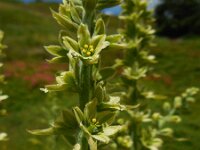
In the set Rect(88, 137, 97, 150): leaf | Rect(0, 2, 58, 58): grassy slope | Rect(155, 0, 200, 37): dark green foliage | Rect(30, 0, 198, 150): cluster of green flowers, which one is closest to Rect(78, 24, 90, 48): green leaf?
Rect(30, 0, 198, 150): cluster of green flowers

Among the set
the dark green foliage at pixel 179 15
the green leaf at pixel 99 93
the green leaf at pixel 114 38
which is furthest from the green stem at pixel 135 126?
the dark green foliage at pixel 179 15

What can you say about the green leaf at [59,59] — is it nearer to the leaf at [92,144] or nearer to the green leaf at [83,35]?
the green leaf at [83,35]

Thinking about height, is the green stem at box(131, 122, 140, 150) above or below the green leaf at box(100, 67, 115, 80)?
below

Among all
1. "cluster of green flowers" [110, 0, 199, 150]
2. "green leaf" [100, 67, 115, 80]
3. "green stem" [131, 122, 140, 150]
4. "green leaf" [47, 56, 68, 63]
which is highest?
"green leaf" [47, 56, 68, 63]

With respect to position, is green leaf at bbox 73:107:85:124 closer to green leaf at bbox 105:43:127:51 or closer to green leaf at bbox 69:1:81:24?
green leaf at bbox 105:43:127:51

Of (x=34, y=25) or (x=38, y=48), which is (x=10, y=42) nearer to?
(x=38, y=48)

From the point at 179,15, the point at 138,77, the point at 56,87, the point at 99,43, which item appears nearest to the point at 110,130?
the point at 56,87

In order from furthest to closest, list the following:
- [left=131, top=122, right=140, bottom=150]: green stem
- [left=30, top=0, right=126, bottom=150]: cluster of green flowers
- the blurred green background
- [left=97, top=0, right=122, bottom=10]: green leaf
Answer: the blurred green background < [left=131, top=122, right=140, bottom=150]: green stem < [left=97, top=0, right=122, bottom=10]: green leaf < [left=30, top=0, right=126, bottom=150]: cluster of green flowers
